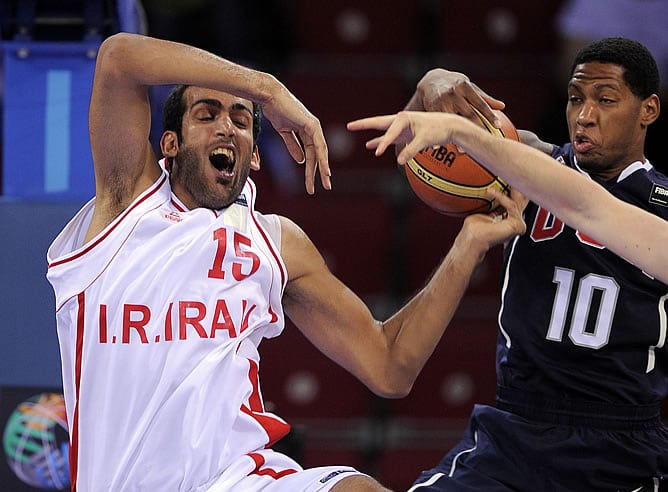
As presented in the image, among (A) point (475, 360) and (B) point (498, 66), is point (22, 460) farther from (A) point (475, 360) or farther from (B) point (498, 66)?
(B) point (498, 66)

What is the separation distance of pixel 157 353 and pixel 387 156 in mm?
4158

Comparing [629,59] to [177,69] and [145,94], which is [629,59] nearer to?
[177,69]

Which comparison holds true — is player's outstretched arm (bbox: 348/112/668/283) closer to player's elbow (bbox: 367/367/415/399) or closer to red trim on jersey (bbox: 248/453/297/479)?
player's elbow (bbox: 367/367/415/399)

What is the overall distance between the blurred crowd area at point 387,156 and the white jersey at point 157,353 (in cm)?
246

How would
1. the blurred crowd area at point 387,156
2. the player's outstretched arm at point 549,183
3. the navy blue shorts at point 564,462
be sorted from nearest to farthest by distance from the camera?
1. the player's outstretched arm at point 549,183
2. the navy blue shorts at point 564,462
3. the blurred crowd area at point 387,156

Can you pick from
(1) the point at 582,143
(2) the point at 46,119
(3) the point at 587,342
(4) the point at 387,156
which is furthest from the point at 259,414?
(4) the point at 387,156

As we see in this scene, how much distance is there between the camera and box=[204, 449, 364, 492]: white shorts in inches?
146

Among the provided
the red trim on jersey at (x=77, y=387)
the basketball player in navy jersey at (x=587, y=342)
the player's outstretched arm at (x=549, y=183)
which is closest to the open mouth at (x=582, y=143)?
the basketball player in navy jersey at (x=587, y=342)

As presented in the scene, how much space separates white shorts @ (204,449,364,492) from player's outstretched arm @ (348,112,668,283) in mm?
1079

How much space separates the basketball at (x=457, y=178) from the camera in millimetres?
3969

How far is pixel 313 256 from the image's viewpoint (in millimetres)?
4250

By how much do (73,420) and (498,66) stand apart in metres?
4.86

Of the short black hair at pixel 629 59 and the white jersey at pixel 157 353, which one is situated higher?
the short black hair at pixel 629 59

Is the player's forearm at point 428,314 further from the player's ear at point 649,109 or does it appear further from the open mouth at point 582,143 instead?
the player's ear at point 649,109
